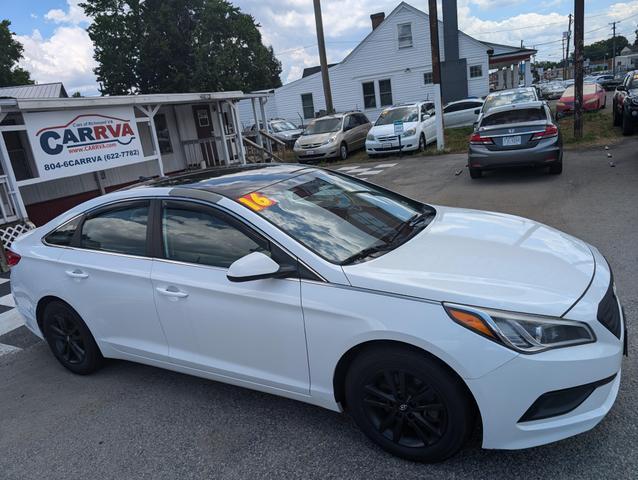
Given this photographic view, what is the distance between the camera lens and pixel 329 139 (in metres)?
16.2

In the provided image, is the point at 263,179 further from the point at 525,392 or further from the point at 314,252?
the point at 525,392

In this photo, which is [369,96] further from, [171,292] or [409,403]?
[409,403]

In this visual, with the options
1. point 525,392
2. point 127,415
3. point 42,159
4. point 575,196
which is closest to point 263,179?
point 127,415

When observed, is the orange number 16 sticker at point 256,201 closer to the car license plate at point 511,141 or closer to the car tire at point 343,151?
the car license plate at point 511,141

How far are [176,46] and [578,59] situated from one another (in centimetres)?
3382

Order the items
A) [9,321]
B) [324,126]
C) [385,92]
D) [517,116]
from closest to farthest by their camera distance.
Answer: [9,321], [517,116], [324,126], [385,92]

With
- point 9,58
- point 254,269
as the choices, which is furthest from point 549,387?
point 9,58

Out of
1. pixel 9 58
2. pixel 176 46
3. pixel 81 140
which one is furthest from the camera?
pixel 9 58

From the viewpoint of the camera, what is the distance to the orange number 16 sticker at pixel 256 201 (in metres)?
3.05

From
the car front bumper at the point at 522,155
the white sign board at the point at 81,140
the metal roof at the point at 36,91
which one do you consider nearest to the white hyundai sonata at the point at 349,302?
the car front bumper at the point at 522,155

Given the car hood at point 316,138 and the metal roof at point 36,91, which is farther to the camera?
the metal roof at point 36,91

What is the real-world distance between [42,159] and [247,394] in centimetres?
826

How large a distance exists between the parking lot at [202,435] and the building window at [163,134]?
1047 cm

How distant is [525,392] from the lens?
2227 mm
